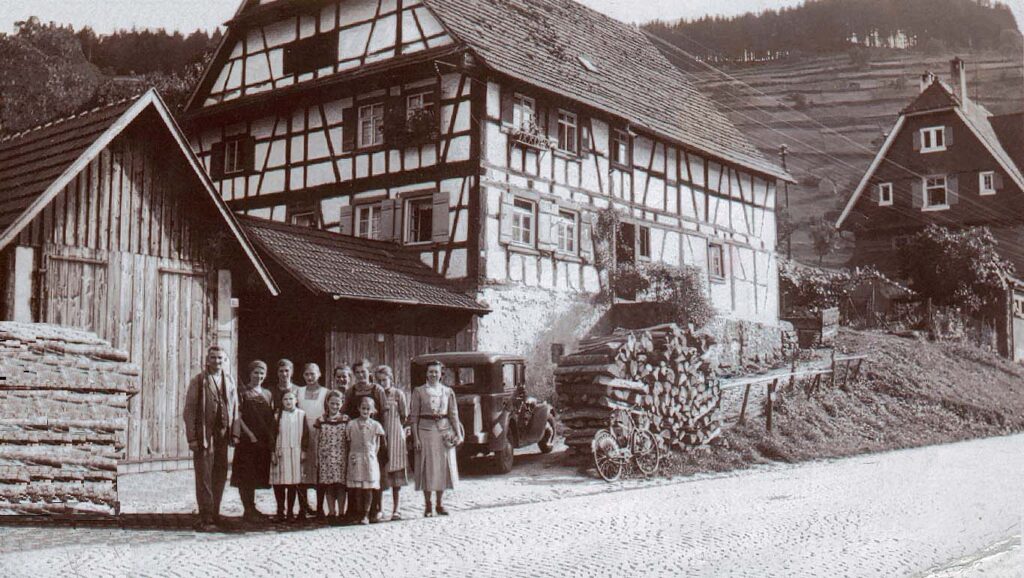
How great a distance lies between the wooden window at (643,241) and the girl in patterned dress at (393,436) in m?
15.9

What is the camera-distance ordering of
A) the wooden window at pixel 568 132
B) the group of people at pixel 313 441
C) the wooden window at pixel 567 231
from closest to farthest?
the group of people at pixel 313 441
the wooden window at pixel 567 231
the wooden window at pixel 568 132

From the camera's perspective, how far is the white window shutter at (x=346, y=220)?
23188 millimetres

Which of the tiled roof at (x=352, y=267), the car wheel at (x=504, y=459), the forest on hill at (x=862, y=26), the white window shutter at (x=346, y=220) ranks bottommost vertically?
the car wheel at (x=504, y=459)

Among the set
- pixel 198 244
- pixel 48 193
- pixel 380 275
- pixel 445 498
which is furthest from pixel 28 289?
pixel 380 275

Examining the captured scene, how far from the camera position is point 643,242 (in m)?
26.3

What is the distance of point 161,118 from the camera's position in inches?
489

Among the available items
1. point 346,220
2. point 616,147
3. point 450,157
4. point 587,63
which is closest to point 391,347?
point 450,157

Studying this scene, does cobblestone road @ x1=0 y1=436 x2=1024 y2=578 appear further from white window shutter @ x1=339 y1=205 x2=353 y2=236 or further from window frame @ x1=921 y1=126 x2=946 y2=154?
window frame @ x1=921 y1=126 x2=946 y2=154

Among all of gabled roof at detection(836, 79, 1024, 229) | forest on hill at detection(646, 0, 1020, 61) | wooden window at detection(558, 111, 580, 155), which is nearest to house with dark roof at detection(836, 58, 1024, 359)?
gabled roof at detection(836, 79, 1024, 229)

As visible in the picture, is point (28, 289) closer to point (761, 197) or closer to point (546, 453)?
point (546, 453)

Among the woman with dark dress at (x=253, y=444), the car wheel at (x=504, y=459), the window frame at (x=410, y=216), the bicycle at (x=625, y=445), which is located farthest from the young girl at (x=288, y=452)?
the window frame at (x=410, y=216)

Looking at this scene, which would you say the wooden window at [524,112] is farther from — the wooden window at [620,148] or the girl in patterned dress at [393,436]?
the girl in patterned dress at [393,436]

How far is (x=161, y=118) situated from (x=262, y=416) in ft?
15.1

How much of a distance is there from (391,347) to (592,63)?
1120 cm
